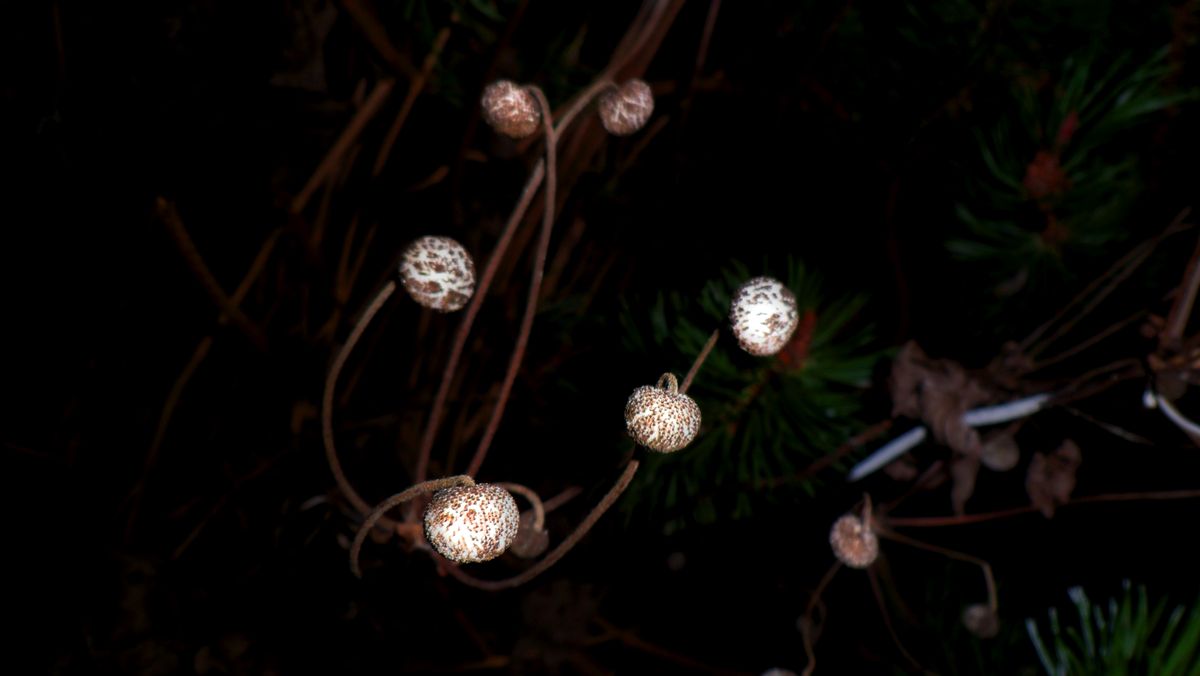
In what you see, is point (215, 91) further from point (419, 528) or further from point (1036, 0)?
point (1036, 0)

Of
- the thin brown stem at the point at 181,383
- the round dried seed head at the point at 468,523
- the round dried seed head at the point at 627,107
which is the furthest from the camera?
the thin brown stem at the point at 181,383

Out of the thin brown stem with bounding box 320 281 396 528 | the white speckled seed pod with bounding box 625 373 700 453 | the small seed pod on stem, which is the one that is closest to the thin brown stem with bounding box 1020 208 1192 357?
the small seed pod on stem

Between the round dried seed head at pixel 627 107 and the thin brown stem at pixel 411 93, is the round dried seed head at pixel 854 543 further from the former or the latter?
the thin brown stem at pixel 411 93

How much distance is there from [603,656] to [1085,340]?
0.44 metres

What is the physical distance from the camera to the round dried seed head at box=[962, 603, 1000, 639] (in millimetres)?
440

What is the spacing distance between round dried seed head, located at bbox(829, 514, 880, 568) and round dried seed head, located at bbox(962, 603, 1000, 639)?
0.36 ft

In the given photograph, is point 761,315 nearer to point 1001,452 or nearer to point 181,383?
point 1001,452

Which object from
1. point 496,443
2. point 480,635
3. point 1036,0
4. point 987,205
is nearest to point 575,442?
point 496,443

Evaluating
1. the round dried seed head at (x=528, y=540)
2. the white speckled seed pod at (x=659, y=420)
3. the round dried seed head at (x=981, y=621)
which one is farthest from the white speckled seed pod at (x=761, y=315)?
the round dried seed head at (x=981, y=621)

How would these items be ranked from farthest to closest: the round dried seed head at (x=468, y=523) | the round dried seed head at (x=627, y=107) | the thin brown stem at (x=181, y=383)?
the thin brown stem at (x=181, y=383) < the round dried seed head at (x=627, y=107) < the round dried seed head at (x=468, y=523)

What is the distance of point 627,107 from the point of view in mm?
370

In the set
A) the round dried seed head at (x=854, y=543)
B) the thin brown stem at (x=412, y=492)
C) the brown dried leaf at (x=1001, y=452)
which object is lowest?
the thin brown stem at (x=412, y=492)

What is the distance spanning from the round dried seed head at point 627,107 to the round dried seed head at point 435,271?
12cm

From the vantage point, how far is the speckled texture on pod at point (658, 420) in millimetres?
287
